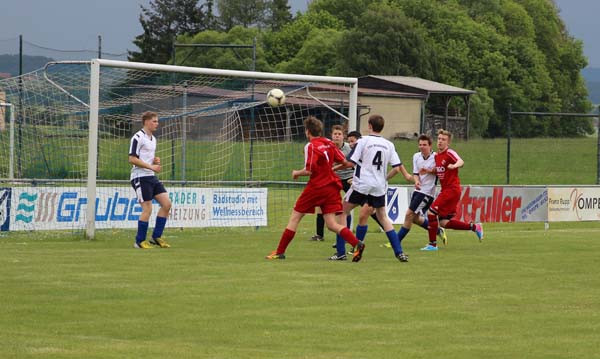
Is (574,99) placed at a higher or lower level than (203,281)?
higher

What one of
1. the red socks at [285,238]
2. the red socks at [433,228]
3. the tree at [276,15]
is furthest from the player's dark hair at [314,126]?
the tree at [276,15]

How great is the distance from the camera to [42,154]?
74.5 ft

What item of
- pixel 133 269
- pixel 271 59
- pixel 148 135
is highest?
pixel 271 59

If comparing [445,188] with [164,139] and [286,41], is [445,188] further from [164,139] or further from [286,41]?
[286,41]

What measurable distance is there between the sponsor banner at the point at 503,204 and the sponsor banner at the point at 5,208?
961 cm

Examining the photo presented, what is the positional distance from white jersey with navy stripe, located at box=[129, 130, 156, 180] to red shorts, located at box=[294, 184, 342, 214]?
10.1 feet

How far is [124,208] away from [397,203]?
19.2 feet

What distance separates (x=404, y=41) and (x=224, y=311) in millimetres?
77637

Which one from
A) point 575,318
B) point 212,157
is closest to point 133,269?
point 575,318

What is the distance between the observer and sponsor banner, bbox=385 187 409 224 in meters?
22.3

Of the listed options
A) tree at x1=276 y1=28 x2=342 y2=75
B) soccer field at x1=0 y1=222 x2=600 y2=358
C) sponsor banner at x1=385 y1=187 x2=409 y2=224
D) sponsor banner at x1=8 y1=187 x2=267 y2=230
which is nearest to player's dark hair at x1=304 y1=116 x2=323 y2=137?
soccer field at x1=0 y1=222 x2=600 y2=358

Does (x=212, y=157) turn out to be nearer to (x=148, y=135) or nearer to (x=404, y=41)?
(x=148, y=135)

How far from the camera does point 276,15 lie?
127250 millimetres

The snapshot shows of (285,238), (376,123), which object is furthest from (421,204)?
(285,238)
